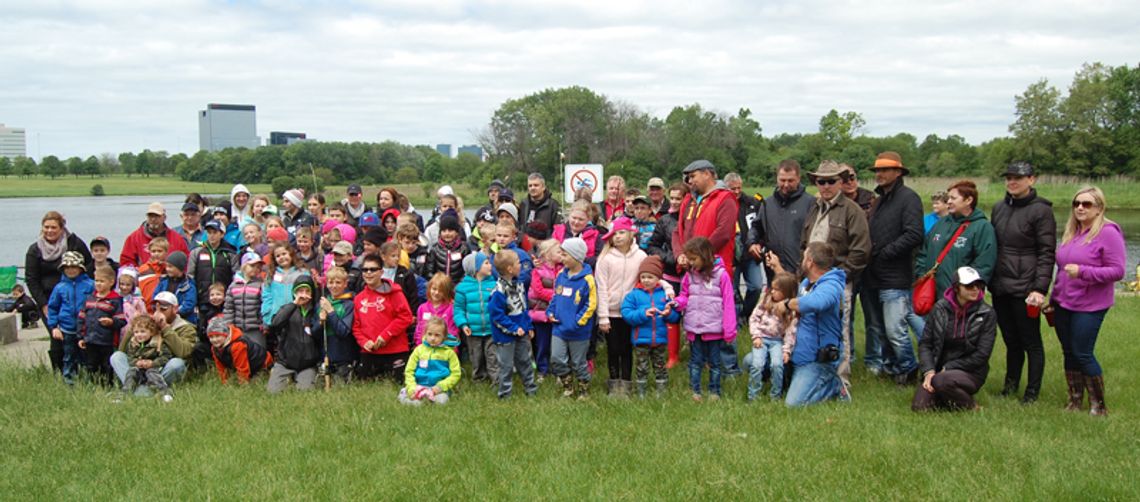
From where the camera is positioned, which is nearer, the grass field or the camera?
the grass field

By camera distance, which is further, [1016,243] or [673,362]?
[673,362]

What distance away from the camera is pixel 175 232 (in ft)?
29.5

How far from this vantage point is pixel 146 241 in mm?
8828

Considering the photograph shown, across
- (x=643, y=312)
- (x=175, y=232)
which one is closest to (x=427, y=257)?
(x=643, y=312)

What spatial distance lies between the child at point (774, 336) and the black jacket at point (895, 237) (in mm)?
964

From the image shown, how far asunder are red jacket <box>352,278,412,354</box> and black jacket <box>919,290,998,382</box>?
4650 millimetres

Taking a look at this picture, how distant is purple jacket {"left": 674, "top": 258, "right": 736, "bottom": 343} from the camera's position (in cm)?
658

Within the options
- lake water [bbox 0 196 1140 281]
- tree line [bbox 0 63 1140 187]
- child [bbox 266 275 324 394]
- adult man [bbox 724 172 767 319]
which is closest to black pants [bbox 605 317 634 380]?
adult man [bbox 724 172 767 319]

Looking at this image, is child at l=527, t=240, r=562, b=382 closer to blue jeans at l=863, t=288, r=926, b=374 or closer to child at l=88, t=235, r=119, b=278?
blue jeans at l=863, t=288, r=926, b=374

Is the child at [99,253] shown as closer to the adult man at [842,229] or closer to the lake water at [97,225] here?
the adult man at [842,229]

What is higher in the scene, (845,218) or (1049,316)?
(845,218)

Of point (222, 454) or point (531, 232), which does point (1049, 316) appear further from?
point (222, 454)

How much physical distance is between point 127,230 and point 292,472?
3874 cm

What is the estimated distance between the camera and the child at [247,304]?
7.68m
